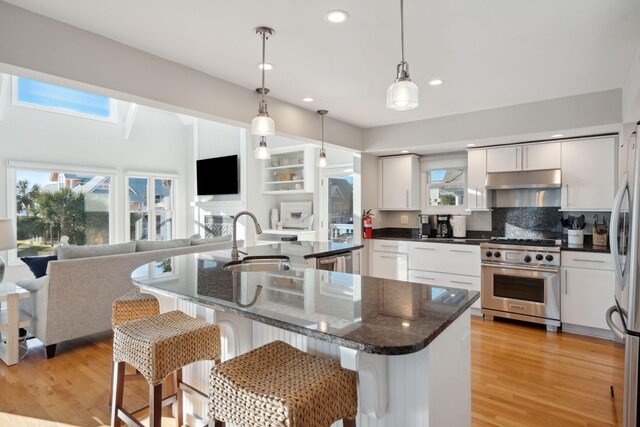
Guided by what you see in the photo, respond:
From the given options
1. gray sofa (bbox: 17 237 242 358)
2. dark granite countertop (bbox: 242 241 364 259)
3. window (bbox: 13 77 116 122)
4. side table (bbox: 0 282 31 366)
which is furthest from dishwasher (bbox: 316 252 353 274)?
window (bbox: 13 77 116 122)

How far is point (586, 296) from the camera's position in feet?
12.0

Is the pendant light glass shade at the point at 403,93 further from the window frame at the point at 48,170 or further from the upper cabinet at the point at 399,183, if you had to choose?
the window frame at the point at 48,170

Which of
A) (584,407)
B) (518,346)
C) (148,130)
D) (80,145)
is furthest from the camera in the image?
(148,130)

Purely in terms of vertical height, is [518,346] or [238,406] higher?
[238,406]

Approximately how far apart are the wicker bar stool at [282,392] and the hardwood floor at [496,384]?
1.32 m

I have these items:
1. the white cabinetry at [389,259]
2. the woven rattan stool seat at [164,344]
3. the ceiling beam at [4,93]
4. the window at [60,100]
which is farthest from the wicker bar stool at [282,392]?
the ceiling beam at [4,93]

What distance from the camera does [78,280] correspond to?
3.26 metres

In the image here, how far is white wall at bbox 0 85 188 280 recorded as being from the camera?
5426 mm

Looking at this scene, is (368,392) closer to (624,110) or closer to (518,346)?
(518,346)

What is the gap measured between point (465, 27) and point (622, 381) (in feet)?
7.26

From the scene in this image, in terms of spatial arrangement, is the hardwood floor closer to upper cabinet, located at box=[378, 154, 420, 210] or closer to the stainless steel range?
the stainless steel range

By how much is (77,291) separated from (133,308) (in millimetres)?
1422

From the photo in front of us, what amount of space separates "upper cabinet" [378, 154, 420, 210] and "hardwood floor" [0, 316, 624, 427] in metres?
2.10

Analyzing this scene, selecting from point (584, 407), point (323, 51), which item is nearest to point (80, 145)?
point (323, 51)
